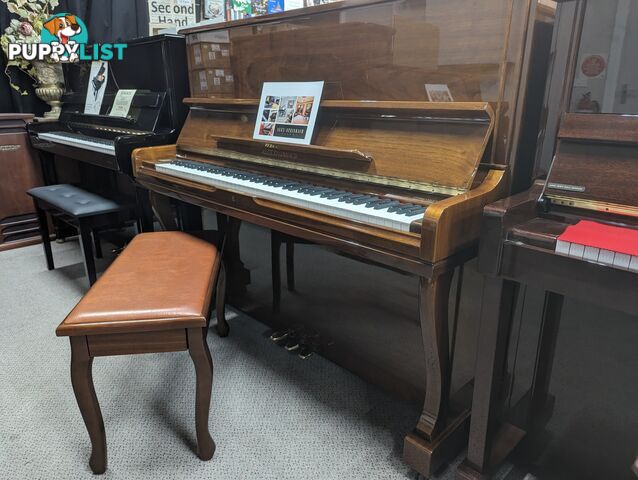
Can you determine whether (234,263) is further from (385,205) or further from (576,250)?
(576,250)

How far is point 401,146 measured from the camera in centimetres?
129

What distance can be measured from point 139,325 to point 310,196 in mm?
559

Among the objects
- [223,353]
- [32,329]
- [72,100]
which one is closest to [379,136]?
[223,353]

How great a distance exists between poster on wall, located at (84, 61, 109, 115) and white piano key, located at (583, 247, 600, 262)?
2.82m

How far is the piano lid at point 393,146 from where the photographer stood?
1.16 meters

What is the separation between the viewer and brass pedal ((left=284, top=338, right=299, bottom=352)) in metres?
1.83

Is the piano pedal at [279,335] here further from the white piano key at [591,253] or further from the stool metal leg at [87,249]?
the white piano key at [591,253]

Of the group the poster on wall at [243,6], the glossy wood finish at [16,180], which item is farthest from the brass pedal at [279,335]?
the glossy wood finish at [16,180]

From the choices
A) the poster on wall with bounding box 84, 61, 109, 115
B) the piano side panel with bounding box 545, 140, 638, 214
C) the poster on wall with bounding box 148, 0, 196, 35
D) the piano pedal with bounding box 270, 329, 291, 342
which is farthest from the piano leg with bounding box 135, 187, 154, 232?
the piano side panel with bounding box 545, 140, 638, 214

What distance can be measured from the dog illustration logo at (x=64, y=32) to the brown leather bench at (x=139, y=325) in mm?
2429

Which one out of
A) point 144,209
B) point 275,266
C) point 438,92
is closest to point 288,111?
point 438,92

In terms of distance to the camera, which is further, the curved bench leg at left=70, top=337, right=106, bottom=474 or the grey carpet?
the grey carpet

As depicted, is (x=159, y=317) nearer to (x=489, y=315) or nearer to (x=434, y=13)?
(x=489, y=315)

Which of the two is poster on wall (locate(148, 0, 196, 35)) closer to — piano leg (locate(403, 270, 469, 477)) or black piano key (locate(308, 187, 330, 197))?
black piano key (locate(308, 187, 330, 197))
